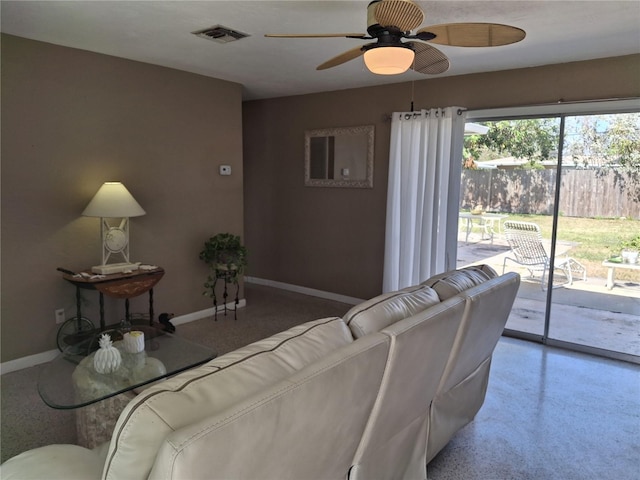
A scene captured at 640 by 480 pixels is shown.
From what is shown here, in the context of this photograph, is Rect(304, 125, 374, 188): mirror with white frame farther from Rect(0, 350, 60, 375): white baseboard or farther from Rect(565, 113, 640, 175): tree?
Rect(0, 350, 60, 375): white baseboard

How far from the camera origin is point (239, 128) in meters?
4.77

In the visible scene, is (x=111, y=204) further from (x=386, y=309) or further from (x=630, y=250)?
(x=630, y=250)

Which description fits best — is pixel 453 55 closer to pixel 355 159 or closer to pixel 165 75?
pixel 355 159

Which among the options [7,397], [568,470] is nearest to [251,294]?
[7,397]

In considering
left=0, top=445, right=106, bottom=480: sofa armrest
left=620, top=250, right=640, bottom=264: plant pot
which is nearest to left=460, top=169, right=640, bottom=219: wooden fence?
left=620, top=250, right=640, bottom=264: plant pot

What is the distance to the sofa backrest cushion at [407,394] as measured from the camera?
1.49 metres

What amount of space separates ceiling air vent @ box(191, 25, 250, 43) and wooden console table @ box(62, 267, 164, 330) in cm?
188

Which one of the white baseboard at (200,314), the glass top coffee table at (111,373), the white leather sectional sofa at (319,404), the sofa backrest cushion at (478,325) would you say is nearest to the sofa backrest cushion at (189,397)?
the white leather sectional sofa at (319,404)

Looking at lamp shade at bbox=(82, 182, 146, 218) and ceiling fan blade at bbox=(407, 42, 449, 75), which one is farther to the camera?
lamp shade at bbox=(82, 182, 146, 218)

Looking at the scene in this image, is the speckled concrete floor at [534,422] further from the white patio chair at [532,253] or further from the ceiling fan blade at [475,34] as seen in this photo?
the ceiling fan blade at [475,34]

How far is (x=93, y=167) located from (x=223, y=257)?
1.44m

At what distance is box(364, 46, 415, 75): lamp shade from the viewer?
2.09 m

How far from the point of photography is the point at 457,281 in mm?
2205

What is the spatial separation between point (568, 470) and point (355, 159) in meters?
3.56
